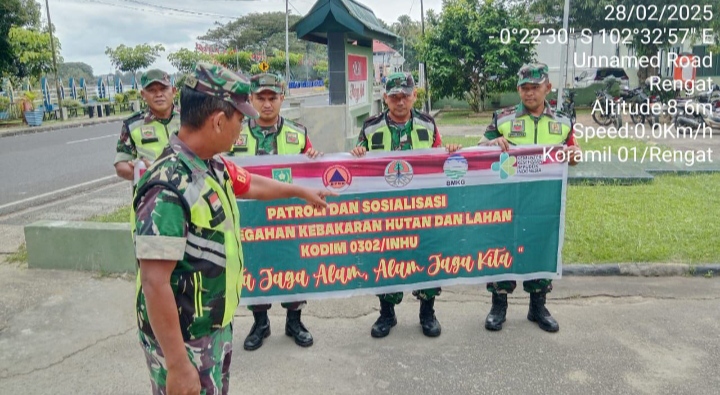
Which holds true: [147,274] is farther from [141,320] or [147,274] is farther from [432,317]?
[432,317]

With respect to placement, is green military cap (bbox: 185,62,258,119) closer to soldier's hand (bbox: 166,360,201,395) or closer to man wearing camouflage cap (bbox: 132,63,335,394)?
man wearing camouflage cap (bbox: 132,63,335,394)

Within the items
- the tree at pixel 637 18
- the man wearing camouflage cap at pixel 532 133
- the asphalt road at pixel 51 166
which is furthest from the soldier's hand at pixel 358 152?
the tree at pixel 637 18

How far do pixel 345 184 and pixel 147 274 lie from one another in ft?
7.00

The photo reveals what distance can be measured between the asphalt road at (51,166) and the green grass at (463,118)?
1044cm

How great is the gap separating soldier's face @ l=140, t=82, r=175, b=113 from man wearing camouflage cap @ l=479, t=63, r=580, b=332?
2.32 m

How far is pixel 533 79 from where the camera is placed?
12.3 feet

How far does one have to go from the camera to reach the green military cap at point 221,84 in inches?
70.8

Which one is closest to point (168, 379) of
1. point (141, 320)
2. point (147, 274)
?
point (141, 320)

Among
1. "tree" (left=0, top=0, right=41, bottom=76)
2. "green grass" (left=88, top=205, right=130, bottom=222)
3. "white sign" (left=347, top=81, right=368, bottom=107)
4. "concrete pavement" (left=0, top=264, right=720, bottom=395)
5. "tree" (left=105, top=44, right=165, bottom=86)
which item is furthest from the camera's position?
"tree" (left=105, top=44, right=165, bottom=86)

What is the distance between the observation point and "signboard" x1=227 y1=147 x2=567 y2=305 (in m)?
3.76

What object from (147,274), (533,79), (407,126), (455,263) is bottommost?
(455,263)

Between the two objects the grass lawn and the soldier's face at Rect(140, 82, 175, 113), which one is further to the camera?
the grass lawn

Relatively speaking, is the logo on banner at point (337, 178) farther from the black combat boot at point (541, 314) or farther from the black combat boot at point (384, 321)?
the black combat boot at point (541, 314)

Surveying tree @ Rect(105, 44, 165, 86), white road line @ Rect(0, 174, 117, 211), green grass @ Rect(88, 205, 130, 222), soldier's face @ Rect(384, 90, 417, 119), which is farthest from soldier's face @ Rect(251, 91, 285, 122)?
tree @ Rect(105, 44, 165, 86)
